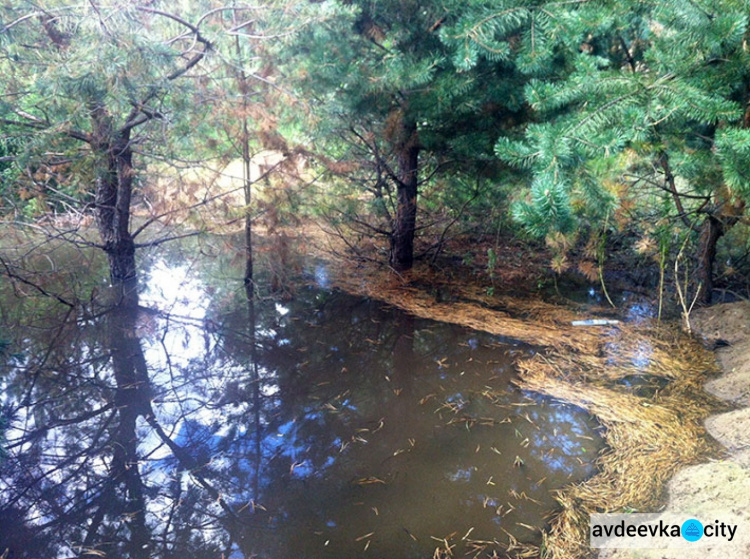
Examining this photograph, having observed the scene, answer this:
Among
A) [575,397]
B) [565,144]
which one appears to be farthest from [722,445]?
[565,144]

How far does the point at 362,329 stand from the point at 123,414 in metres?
2.50

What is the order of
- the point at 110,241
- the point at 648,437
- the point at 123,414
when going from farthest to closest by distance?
1. the point at 110,241
2. the point at 123,414
3. the point at 648,437

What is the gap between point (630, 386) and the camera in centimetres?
428

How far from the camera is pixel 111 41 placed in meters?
3.60

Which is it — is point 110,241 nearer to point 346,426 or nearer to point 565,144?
point 346,426

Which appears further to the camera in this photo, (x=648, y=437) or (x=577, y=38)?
(x=577, y=38)

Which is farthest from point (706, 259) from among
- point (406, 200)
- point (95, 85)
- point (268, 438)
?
point (95, 85)

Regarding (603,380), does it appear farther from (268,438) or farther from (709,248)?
(268,438)

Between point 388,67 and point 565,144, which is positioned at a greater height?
point 388,67

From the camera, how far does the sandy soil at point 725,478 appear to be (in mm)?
2434

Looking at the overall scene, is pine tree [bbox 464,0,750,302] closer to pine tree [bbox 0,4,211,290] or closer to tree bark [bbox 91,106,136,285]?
pine tree [bbox 0,4,211,290]

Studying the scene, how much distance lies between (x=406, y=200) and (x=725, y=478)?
15.4 feet

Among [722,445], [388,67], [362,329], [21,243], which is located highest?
[388,67]

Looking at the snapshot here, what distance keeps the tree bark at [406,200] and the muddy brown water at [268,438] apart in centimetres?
171
